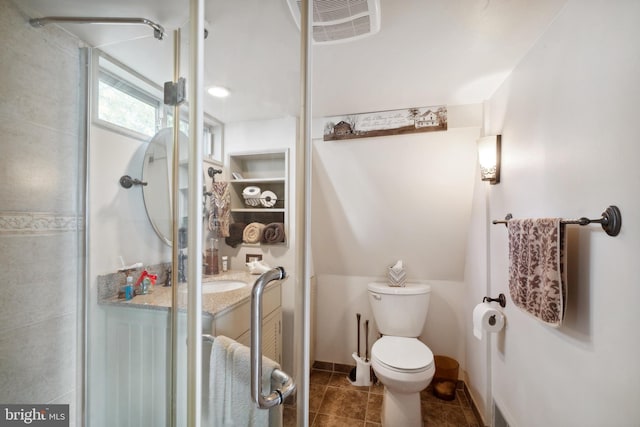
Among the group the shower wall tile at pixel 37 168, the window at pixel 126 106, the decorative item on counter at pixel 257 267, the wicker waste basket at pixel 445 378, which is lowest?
the wicker waste basket at pixel 445 378

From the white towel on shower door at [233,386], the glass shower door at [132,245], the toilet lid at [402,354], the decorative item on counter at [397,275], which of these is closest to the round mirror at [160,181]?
the glass shower door at [132,245]

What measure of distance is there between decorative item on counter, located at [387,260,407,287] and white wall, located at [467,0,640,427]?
2.77ft

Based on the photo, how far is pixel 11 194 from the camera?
840 millimetres

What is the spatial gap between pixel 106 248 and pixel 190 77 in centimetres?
79

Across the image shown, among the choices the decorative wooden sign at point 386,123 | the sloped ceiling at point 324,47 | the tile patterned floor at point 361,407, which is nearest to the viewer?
the sloped ceiling at point 324,47

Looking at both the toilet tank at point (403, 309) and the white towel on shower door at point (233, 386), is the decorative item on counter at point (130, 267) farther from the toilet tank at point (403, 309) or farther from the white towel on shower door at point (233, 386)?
the toilet tank at point (403, 309)

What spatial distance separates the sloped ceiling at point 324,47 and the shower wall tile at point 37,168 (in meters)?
0.40

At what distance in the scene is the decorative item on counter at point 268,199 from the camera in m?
0.79

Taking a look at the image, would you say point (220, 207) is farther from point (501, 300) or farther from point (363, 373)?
point (363, 373)

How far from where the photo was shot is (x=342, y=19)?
40.2 inches

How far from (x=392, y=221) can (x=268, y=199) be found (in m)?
1.56

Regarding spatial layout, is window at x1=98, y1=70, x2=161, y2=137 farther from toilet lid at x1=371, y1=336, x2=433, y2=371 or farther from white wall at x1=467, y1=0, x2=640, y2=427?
toilet lid at x1=371, y1=336, x2=433, y2=371

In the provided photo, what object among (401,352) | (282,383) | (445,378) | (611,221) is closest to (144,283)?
(282,383)

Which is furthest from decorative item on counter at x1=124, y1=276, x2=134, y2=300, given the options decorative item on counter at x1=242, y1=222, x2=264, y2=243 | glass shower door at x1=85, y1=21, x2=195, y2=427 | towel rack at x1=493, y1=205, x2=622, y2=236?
towel rack at x1=493, y1=205, x2=622, y2=236
